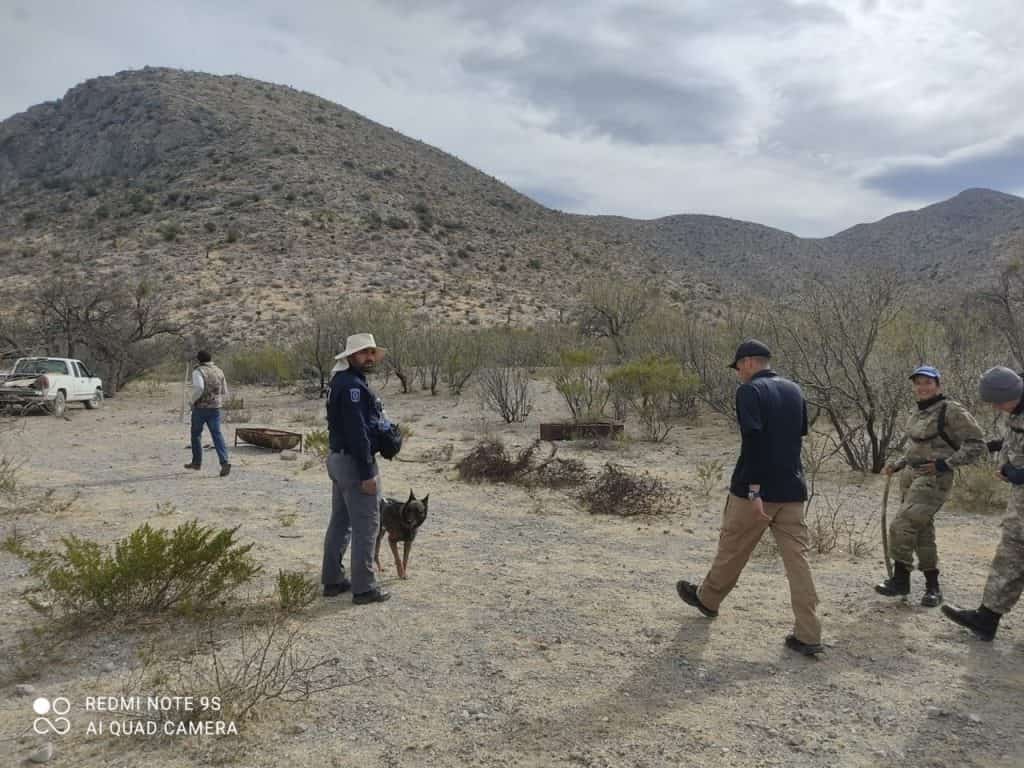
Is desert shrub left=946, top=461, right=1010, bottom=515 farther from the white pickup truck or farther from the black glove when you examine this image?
the white pickup truck

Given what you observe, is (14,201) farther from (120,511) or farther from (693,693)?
(693,693)

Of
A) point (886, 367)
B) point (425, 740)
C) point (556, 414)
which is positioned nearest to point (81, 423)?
point (556, 414)

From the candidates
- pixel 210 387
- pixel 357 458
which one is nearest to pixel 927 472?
pixel 357 458

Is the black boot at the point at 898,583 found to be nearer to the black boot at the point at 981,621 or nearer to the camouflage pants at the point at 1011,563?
the black boot at the point at 981,621

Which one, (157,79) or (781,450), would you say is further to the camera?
(157,79)

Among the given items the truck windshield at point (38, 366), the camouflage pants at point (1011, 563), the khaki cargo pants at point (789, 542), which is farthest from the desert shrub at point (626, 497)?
the truck windshield at point (38, 366)

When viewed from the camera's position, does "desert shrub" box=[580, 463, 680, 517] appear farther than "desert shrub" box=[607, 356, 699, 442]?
No

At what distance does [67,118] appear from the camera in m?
60.3

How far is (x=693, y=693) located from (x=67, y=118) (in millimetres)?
74874

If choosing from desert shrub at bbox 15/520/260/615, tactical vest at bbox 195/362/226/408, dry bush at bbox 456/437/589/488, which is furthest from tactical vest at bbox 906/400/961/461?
tactical vest at bbox 195/362/226/408

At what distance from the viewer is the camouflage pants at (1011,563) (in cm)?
415

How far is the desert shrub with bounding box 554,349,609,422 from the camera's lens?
15.0 meters

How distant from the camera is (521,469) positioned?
959 cm

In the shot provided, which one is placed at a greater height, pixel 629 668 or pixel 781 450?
pixel 781 450
